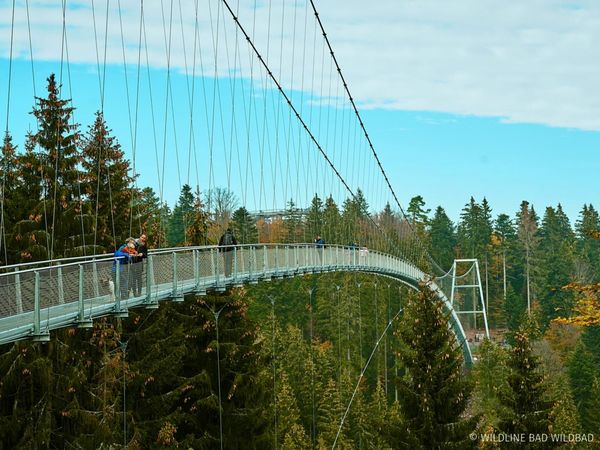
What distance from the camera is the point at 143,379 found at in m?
27.6

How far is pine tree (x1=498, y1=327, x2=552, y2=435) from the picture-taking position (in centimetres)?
3062

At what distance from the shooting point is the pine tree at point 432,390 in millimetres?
29641

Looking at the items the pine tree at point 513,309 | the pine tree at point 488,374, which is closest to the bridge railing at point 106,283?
the pine tree at point 488,374

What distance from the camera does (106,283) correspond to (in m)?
15.4

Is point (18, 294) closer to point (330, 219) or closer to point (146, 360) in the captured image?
point (146, 360)

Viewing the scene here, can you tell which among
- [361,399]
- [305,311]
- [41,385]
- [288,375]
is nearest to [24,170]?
[41,385]

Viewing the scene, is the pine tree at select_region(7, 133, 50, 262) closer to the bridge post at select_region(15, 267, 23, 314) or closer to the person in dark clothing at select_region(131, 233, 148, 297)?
the person in dark clothing at select_region(131, 233, 148, 297)

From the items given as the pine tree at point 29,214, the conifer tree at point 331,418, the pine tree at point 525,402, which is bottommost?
the conifer tree at point 331,418

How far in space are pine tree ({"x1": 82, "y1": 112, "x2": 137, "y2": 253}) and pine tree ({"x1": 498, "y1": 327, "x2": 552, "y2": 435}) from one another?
12091mm

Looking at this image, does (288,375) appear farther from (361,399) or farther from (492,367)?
(492,367)

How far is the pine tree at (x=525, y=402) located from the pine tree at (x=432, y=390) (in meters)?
1.53

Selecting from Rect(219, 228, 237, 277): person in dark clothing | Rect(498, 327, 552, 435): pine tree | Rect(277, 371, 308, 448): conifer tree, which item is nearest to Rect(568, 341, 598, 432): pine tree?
Rect(277, 371, 308, 448): conifer tree

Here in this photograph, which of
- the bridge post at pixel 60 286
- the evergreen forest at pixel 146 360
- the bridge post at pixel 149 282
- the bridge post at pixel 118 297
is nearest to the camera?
the bridge post at pixel 60 286

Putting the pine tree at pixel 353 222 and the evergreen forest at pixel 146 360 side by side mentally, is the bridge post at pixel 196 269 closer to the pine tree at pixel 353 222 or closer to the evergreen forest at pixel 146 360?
the evergreen forest at pixel 146 360
